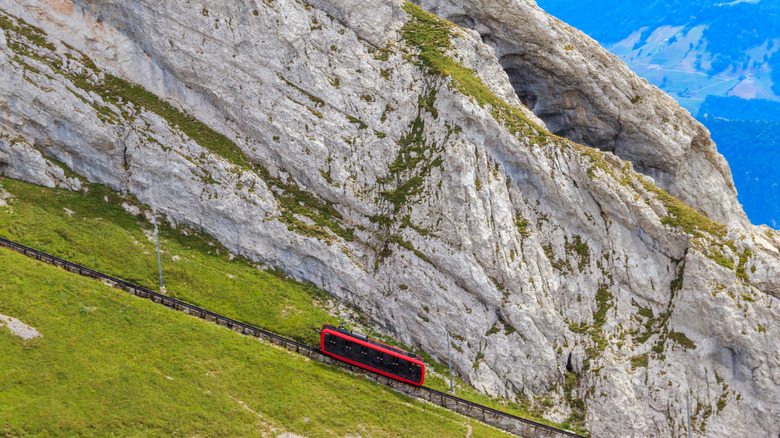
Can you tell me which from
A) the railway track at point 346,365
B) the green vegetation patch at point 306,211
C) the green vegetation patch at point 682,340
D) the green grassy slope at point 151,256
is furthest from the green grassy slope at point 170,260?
the green vegetation patch at point 682,340

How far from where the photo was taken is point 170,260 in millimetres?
45750

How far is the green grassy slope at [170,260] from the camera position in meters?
43.4

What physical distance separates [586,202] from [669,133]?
60.8 feet

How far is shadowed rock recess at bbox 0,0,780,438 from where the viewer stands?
46.6m

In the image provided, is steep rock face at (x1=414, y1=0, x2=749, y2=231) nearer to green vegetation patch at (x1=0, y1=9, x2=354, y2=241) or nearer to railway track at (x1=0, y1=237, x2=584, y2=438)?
green vegetation patch at (x1=0, y1=9, x2=354, y2=241)

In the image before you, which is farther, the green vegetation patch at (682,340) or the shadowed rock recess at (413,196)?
the green vegetation patch at (682,340)

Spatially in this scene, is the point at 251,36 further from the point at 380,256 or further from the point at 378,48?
the point at 380,256

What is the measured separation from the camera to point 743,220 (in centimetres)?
6656

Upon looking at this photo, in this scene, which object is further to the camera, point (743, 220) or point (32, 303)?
point (743, 220)

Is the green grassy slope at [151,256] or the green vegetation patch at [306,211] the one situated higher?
the green vegetation patch at [306,211]

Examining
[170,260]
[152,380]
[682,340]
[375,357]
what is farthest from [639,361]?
[170,260]

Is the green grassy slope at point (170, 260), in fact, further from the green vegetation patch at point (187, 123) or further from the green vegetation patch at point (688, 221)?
the green vegetation patch at point (688, 221)

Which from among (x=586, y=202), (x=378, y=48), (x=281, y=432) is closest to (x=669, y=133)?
(x=586, y=202)

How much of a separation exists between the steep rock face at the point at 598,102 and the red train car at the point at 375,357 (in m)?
39.2
